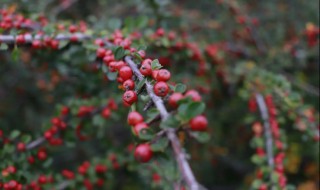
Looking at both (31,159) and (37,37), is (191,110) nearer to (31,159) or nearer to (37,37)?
(37,37)

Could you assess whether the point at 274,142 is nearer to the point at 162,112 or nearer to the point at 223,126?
the point at 162,112

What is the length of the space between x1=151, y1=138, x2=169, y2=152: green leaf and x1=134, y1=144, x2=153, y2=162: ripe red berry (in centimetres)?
2

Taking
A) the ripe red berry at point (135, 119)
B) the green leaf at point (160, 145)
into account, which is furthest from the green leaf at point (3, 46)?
the green leaf at point (160, 145)

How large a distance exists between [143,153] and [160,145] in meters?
0.06

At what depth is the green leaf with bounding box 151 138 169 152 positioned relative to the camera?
1135mm

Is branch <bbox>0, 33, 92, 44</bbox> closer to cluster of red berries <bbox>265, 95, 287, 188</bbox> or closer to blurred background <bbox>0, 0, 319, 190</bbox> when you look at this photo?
blurred background <bbox>0, 0, 319, 190</bbox>

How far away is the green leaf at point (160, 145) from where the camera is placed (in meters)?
1.13

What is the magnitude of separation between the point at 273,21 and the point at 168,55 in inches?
82.8

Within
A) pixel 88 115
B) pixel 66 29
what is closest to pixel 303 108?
pixel 88 115

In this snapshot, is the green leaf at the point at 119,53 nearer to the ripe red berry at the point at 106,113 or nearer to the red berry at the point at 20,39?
the red berry at the point at 20,39

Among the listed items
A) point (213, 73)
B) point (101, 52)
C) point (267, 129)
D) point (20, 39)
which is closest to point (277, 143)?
point (267, 129)

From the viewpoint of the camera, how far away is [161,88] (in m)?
1.20

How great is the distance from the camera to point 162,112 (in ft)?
3.85

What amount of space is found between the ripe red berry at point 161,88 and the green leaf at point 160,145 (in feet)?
0.49
